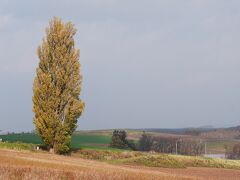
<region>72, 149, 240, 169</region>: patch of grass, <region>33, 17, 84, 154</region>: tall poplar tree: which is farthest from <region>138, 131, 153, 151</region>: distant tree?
<region>33, 17, 84, 154</region>: tall poplar tree

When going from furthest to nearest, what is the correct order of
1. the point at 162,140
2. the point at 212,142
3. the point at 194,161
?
1. the point at 212,142
2. the point at 162,140
3. the point at 194,161

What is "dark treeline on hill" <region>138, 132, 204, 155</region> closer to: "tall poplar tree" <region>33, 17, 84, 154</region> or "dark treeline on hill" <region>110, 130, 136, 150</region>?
"dark treeline on hill" <region>110, 130, 136, 150</region>

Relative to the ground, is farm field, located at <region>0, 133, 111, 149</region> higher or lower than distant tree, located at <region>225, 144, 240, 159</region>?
higher

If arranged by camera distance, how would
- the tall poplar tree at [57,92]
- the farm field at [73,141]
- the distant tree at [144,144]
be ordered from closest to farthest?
the tall poplar tree at [57,92], the farm field at [73,141], the distant tree at [144,144]

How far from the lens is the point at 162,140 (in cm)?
12088

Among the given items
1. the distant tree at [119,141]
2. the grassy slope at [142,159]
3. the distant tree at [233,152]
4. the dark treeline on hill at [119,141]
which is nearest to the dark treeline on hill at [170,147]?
the distant tree at [233,152]

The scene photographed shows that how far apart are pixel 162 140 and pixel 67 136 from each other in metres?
66.0

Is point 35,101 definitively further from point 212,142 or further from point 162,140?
point 212,142

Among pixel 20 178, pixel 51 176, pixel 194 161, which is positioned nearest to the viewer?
pixel 20 178

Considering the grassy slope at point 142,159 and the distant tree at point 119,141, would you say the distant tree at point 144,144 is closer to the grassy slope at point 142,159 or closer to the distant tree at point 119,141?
the distant tree at point 119,141

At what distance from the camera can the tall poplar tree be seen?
56.4 metres

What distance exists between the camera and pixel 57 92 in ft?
185

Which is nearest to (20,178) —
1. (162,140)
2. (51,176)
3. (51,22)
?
→ (51,176)

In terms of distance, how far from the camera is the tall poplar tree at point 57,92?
5641cm
